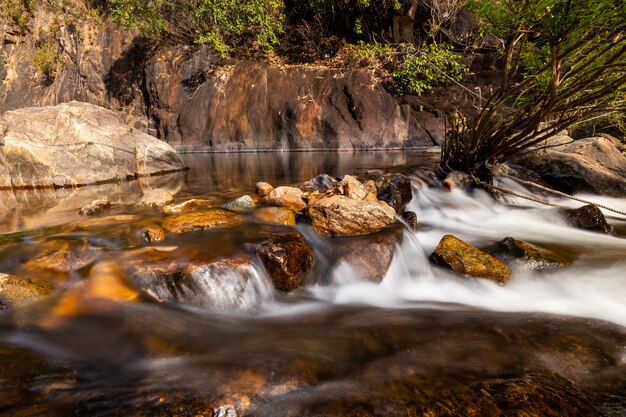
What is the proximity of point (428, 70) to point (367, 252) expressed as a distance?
1425cm

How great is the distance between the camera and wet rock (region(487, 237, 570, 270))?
395 centimetres

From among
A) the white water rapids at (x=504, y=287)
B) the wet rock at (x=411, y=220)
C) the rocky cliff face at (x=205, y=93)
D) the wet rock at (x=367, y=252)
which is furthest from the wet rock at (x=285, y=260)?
the rocky cliff face at (x=205, y=93)

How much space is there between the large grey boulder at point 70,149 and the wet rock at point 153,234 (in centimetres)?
535

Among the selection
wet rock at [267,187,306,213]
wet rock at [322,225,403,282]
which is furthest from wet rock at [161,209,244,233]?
wet rock at [322,225,403,282]

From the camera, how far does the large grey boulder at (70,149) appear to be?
7547 mm

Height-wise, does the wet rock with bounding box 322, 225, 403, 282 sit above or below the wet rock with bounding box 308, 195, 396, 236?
below

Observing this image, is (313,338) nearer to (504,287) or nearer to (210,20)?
(504,287)

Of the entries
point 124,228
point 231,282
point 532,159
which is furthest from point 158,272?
point 532,159

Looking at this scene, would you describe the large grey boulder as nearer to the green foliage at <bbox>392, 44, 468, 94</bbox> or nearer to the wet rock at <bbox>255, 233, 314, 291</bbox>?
the wet rock at <bbox>255, 233, 314, 291</bbox>

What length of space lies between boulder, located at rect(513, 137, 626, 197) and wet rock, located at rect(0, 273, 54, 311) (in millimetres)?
8816

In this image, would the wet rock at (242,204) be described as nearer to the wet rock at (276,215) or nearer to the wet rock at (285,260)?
the wet rock at (276,215)

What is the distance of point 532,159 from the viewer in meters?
8.18

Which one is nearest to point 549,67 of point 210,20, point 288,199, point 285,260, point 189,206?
point 288,199

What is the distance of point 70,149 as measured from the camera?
8031 mm
